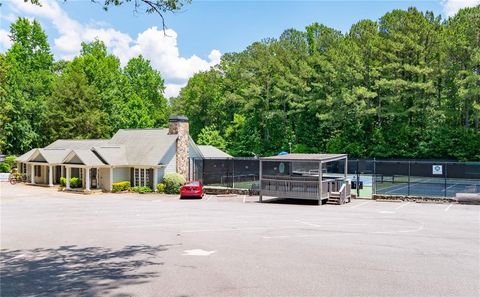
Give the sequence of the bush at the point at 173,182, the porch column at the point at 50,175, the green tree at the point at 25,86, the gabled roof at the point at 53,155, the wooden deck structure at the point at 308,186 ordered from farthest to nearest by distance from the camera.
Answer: the green tree at the point at 25,86 < the porch column at the point at 50,175 < the gabled roof at the point at 53,155 < the bush at the point at 173,182 < the wooden deck structure at the point at 308,186

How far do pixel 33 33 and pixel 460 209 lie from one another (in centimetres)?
6561

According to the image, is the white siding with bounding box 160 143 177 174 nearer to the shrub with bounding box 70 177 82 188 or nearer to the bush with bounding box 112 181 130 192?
the bush with bounding box 112 181 130 192

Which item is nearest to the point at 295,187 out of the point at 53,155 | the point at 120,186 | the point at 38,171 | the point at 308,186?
the point at 308,186

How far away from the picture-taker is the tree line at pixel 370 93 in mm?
50312

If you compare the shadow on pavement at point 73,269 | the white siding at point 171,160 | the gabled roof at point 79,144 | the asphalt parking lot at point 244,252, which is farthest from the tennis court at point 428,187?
the gabled roof at point 79,144

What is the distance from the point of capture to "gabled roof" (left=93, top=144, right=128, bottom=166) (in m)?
39.4

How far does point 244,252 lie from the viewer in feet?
43.3

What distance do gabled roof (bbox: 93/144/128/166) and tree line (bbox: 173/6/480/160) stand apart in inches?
980

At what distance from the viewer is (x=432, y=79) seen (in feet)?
172

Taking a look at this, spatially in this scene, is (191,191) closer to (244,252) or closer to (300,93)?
(244,252)

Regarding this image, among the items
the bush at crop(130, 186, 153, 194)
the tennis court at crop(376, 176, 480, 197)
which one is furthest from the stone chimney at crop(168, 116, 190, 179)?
the tennis court at crop(376, 176, 480, 197)

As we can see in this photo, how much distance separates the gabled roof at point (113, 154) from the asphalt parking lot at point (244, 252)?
14.2 metres

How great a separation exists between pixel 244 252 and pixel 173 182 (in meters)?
24.3

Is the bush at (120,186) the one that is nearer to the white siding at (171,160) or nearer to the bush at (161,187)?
the bush at (161,187)
